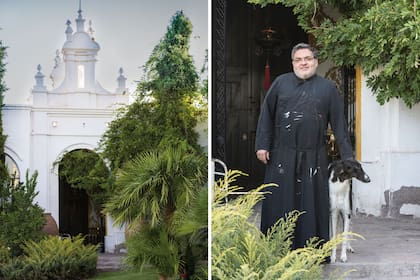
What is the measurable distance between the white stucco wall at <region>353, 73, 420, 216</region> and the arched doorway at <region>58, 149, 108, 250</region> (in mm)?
3234

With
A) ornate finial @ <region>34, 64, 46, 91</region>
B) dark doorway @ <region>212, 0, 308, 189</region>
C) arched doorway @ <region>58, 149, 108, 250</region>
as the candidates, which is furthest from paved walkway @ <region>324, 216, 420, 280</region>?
dark doorway @ <region>212, 0, 308, 189</region>

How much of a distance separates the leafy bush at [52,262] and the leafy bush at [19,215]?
4cm

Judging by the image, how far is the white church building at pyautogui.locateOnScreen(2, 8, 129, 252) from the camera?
3.15 m

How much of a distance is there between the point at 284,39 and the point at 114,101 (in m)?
4.28

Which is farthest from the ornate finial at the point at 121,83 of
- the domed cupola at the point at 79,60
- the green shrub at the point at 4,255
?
the green shrub at the point at 4,255

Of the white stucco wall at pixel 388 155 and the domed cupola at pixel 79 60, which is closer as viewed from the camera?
the domed cupola at pixel 79 60

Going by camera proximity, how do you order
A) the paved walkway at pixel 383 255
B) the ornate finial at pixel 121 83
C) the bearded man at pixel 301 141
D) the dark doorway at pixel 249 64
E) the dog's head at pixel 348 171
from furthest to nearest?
the dark doorway at pixel 249 64 → the paved walkway at pixel 383 255 → the dog's head at pixel 348 171 → the bearded man at pixel 301 141 → the ornate finial at pixel 121 83

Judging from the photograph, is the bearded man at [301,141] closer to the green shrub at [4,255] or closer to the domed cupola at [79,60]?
the domed cupola at [79,60]

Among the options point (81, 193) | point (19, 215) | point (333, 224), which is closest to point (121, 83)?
point (81, 193)

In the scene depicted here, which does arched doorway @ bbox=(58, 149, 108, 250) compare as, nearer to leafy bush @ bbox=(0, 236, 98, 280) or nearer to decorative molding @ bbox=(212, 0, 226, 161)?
leafy bush @ bbox=(0, 236, 98, 280)

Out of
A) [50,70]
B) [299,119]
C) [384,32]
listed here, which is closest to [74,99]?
[50,70]

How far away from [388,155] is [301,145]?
7.51 ft

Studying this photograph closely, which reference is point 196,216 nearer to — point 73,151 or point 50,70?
point 73,151

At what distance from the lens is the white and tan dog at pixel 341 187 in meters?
3.84
